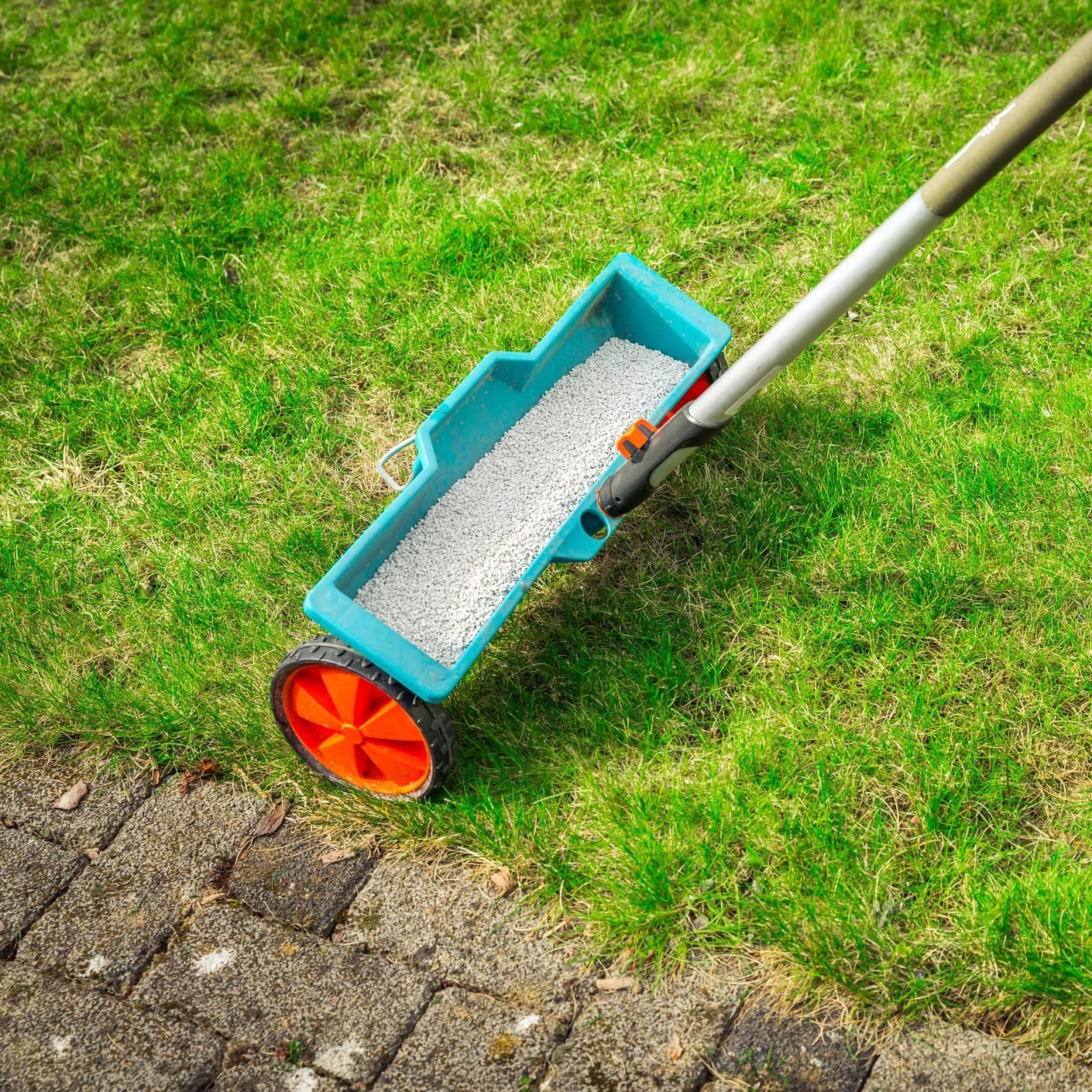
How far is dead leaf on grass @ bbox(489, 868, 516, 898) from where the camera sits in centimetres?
213

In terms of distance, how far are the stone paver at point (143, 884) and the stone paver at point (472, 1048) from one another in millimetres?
574

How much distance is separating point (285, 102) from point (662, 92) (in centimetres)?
140

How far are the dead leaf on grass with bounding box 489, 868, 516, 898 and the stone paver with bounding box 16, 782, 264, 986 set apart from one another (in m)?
0.56

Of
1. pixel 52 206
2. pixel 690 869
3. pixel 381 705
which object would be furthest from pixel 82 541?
pixel 690 869

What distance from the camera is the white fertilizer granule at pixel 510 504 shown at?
7.34 ft

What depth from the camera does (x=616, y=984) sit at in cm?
197

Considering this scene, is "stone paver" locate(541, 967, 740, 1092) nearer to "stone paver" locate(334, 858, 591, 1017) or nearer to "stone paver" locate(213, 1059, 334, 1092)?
"stone paver" locate(334, 858, 591, 1017)

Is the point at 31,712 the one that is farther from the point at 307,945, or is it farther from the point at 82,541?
the point at 307,945

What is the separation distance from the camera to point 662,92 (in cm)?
378

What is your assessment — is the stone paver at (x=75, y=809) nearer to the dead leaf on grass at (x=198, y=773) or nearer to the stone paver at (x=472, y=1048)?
the dead leaf on grass at (x=198, y=773)

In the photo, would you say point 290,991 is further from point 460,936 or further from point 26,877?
point 26,877

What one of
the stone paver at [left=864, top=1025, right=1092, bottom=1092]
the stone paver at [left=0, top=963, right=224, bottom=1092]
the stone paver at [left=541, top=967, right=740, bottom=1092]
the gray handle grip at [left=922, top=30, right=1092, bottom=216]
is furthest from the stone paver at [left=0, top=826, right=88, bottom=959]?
the gray handle grip at [left=922, top=30, right=1092, bottom=216]

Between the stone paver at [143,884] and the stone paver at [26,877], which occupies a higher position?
the stone paver at [26,877]

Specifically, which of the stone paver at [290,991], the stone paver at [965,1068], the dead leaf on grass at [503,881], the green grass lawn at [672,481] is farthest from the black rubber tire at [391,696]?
the stone paver at [965,1068]
